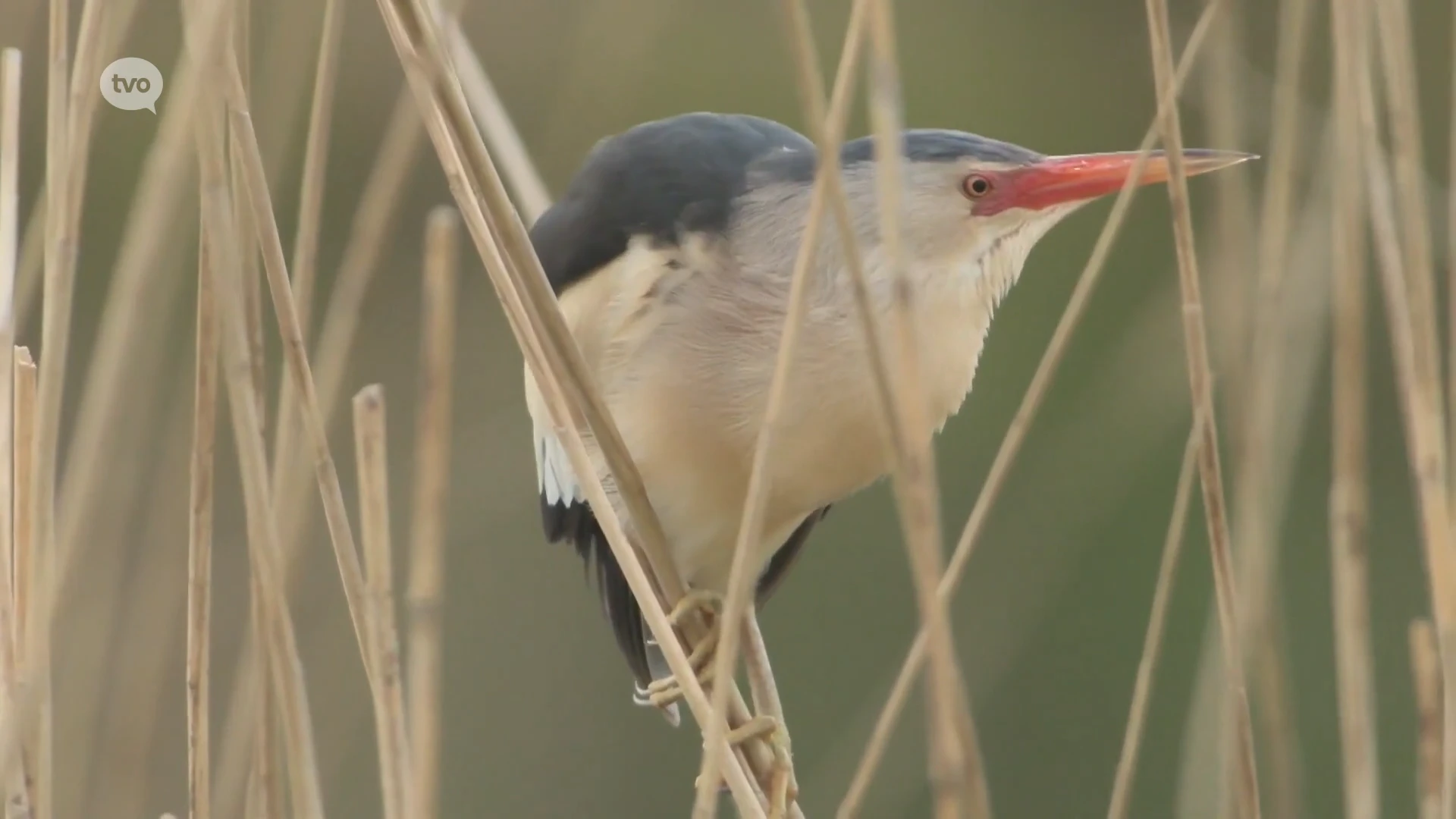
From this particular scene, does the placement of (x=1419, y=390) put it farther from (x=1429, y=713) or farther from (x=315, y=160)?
(x=315, y=160)

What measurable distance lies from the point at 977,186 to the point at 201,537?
600 mm

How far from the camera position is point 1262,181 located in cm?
337

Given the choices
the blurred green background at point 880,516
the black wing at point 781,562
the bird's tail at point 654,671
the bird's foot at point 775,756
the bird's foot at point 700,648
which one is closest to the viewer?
the bird's foot at point 775,756

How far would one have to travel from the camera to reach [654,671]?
1687 mm

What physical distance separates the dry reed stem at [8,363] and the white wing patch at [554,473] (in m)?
0.50

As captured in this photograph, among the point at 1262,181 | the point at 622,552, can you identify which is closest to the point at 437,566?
the point at 622,552

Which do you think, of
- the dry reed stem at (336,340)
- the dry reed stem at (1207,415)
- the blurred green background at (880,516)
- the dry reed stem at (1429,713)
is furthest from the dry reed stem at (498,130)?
the blurred green background at (880,516)

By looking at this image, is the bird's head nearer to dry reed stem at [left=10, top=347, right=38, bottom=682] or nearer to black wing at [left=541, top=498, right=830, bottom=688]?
black wing at [left=541, top=498, right=830, bottom=688]

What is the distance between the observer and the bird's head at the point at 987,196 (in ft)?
4.15

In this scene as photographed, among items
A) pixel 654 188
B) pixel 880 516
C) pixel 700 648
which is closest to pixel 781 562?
pixel 700 648

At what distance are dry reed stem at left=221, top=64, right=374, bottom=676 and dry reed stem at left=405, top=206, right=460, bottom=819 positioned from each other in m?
0.09

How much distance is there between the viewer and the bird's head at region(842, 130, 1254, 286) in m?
1.26

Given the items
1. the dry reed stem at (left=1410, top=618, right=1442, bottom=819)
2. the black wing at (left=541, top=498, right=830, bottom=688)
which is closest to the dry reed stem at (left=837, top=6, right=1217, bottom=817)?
the dry reed stem at (left=1410, top=618, right=1442, bottom=819)

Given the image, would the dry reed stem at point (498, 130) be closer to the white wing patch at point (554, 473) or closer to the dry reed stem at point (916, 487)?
the white wing patch at point (554, 473)
